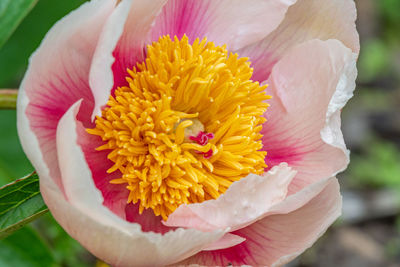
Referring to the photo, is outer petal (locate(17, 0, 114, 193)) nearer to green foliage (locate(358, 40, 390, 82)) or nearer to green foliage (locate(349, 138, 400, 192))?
green foliage (locate(349, 138, 400, 192))

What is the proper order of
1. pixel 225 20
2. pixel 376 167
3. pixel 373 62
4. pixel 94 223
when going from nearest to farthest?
1. pixel 94 223
2. pixel 225 20
3. pixel 376 167
4. pixel 373 62

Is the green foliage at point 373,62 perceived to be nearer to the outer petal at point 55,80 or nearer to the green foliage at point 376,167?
the green foliage at point 376,167

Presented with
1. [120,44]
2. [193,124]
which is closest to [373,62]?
[193,124]

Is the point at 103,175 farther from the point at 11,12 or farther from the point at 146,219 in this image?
the point at 11,12

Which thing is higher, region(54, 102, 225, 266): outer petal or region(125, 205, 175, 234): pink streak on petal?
region(54, 102, 225, 266): outer petal

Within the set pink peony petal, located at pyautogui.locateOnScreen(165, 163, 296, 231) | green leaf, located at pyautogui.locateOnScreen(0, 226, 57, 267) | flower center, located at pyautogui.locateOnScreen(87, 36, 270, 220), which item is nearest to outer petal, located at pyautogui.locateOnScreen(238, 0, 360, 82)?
flower center, located at pyautogui.locateOnScreen(87, 36, 270, 220)


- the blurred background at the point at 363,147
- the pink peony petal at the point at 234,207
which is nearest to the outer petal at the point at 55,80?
the pink peony petal at the point at 234,207
